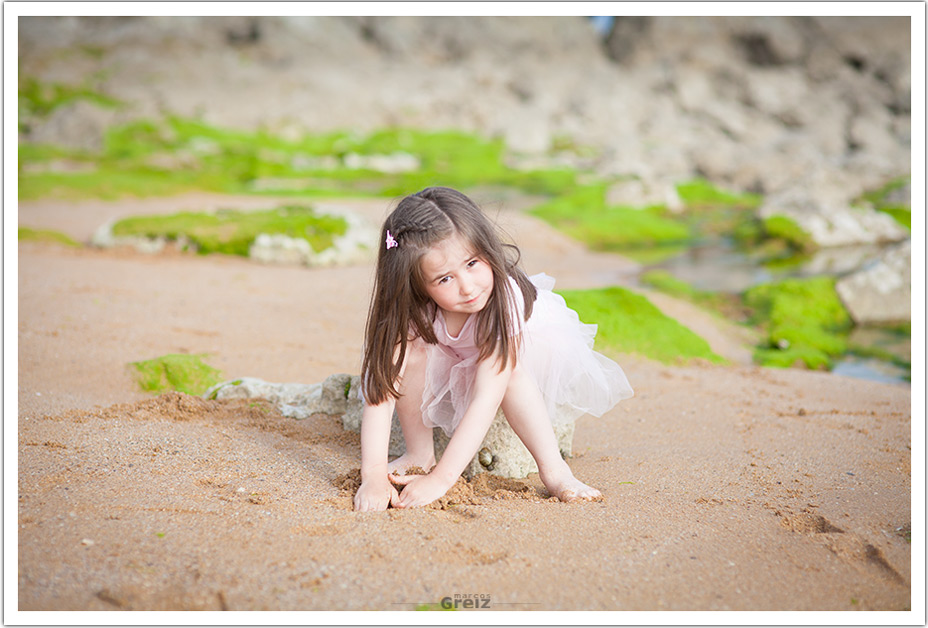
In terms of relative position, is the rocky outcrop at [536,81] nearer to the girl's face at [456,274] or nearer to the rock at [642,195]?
the rock at [642,195]

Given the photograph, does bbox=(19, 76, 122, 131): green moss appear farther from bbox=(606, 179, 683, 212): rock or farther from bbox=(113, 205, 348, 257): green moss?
bbox=(113, 205, 348, 257): green moss

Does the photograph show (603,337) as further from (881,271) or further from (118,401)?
(881,271)

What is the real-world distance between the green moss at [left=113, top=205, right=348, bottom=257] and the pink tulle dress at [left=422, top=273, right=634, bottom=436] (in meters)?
6.92

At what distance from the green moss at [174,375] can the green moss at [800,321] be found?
5.07 m

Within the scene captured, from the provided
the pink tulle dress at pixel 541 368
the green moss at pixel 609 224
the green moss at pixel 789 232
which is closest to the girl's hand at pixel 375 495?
the pink tulle dress at pixel 541 368

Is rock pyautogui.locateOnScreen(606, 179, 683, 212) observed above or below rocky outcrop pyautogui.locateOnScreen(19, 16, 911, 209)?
below

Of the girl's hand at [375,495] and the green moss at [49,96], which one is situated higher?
the green moss at [49,96]

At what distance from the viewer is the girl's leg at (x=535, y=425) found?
3357 mm

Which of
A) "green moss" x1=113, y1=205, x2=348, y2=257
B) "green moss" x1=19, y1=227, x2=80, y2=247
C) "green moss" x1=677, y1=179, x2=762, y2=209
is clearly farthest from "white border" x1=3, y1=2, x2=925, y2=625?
"green moss" x1=677, y1=179, x2=762, y2=209

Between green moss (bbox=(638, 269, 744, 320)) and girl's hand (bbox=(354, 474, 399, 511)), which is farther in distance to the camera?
green moss (bbox=(638, 269, 744, 320))

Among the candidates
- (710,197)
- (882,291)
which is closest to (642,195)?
(710,197)

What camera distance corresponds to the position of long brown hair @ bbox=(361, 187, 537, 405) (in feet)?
10.6

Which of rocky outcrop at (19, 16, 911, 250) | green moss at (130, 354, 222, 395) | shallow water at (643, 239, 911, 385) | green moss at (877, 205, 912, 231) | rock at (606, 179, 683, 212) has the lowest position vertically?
green moss at (130, 354, 222, 395)

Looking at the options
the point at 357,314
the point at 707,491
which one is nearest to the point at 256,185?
the point at 357,314
